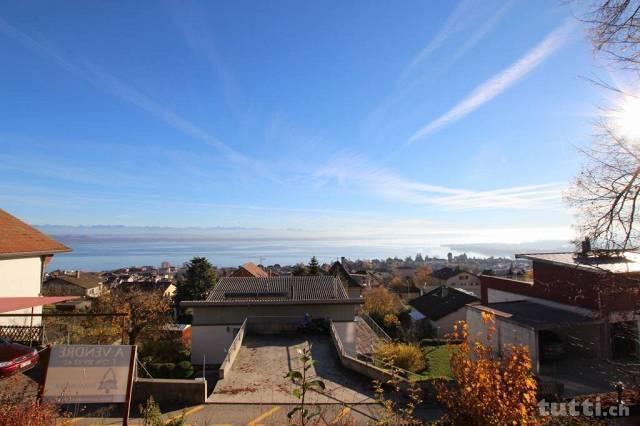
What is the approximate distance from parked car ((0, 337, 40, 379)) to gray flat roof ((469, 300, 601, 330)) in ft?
52.7

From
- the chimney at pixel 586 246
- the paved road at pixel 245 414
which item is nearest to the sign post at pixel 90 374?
the paved road at pixel 245 414

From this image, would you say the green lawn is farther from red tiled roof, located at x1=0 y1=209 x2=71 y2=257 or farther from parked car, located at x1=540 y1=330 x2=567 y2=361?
red tiled roof, located at x1=0 y1=209 x2=71 y2=257

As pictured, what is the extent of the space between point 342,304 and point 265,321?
4.09 meters

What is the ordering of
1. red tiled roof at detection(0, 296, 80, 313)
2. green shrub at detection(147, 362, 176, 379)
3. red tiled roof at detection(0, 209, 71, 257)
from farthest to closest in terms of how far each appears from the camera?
1. red tiled roof at detection(0, 209, 71, 257)
2. green shrub at detection(147, 362, 176, 379)
3. red tiled roof at detection(0, 296, 80, 313)

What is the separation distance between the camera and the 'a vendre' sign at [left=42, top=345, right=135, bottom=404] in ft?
21.5

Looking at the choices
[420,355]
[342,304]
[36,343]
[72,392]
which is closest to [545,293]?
[420,355]

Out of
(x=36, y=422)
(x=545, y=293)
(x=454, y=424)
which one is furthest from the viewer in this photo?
(x=545, y=293)

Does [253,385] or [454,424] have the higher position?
[454,424]

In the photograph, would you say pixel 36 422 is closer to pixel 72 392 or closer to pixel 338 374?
pixel 72 392

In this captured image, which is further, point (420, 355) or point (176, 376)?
point (420, 355)

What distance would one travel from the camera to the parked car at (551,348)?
15188 millimetres

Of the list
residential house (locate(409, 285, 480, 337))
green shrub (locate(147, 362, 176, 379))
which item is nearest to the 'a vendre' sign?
green shrub (locate(147, 362, 176, 379))

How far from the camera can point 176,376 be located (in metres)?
15.7

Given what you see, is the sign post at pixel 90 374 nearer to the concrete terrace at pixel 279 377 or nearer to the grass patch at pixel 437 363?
the concrete terrace at pixel 279 377
